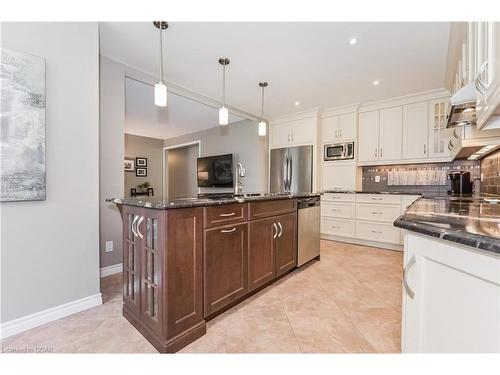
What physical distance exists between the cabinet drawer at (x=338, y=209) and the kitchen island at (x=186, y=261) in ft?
7.98

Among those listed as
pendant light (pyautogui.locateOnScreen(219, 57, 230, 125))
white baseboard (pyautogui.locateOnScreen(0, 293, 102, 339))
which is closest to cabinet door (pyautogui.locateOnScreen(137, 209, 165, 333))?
white baseboard (pyautogui.locateOnScreen(0, 293, 102, 339))

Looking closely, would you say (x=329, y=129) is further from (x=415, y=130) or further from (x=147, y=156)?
(x=147, y=156)

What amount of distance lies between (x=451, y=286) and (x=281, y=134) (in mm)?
4273

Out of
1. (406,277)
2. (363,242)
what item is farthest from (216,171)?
(406,277)

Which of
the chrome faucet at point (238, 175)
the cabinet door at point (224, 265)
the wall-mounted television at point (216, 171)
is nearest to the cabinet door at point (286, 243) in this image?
the cabinet door at point (224, 265)

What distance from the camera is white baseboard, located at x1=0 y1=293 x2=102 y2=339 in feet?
4.96

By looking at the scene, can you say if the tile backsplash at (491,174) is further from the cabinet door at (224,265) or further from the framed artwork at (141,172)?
the framed artwork at (141,172)

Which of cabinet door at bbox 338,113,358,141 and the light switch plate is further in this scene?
cabinet door at bbox 338,113,358,141

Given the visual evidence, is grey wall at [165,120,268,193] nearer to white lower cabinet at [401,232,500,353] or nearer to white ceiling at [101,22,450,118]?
white ceiling at [101,22,450,118]

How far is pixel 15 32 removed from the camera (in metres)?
1.52

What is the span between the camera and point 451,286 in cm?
77

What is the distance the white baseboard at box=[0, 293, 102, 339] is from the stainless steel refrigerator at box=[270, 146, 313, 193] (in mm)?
3415

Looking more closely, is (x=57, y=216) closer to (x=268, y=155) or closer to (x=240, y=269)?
(x=240, y=269)
